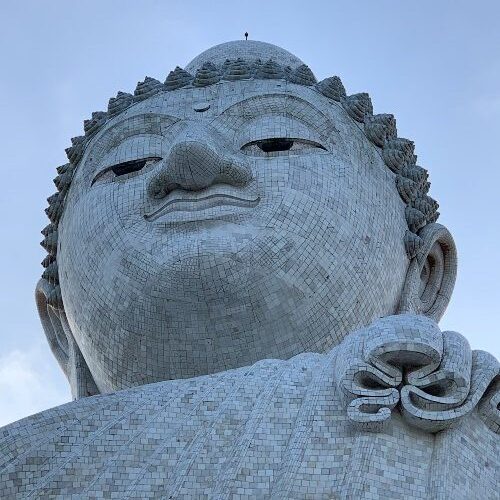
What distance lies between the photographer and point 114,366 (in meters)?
9.22

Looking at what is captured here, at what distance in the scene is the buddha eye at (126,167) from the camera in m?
9.63

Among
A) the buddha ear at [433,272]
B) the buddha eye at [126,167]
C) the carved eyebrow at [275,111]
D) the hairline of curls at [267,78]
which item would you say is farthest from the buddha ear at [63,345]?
the buddha ear at [433,272]

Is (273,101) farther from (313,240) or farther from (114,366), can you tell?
(114,366)

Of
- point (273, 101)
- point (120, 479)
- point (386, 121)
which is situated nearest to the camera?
point (120, 479)

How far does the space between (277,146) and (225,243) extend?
1.14 m

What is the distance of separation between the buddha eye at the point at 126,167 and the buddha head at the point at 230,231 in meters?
0.01

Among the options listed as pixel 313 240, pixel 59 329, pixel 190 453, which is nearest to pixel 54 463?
pixel 190 453

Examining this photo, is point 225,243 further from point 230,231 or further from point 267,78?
point 267,78

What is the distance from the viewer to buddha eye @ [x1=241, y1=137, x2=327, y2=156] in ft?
31.2

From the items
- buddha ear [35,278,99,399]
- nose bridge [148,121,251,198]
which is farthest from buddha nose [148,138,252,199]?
buddha ear [35,278,99,399]

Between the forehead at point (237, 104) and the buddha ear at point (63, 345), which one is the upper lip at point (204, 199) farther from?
the buddha ear at point (63, 345)

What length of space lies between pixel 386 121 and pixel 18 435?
4.75 meters

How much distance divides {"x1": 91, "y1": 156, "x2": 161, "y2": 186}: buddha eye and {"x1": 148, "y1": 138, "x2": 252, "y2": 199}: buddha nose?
47 centimetres

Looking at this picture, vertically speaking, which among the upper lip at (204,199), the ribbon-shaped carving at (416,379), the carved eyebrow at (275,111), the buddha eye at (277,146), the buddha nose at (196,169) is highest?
the carved eyebrow at (275,111)
